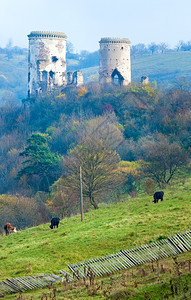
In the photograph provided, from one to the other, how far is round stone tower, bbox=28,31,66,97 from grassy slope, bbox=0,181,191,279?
42.4 metres

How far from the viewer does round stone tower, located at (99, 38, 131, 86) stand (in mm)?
67062

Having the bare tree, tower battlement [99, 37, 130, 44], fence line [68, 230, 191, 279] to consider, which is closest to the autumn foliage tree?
the bare tree

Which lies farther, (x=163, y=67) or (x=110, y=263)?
(x=163, y=67)

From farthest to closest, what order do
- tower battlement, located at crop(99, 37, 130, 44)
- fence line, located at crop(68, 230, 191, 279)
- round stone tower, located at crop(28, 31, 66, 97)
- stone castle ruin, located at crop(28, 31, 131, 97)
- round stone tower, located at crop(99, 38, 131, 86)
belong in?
round stone tower, located at crop(28, 31, 66, 97)
stone castle ruin, located at crop(28, 31, 131, 97)
round stone tower, located at crop(99, 38, 131, 86)
tower battlement, located at crop(99, 37, 130, 44)
fence line, located at crop(68, 230, 191, 279)

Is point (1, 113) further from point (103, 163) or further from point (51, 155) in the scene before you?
point (103, 163)

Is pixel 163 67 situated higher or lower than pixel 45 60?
higher

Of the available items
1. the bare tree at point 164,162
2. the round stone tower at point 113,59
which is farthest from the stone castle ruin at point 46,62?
the bare tree at point 164,162

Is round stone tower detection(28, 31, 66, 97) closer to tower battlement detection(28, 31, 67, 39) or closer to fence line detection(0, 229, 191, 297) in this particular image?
tower battlement detection(28, 31, 67, 39)

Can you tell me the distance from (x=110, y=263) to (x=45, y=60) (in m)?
53.0

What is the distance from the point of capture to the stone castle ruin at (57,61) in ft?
220

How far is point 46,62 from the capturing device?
6850 centimetres

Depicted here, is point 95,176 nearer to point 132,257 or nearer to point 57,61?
point 132,257

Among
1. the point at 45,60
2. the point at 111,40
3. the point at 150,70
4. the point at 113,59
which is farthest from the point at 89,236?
the point at 150,70

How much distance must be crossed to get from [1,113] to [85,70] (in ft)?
310
